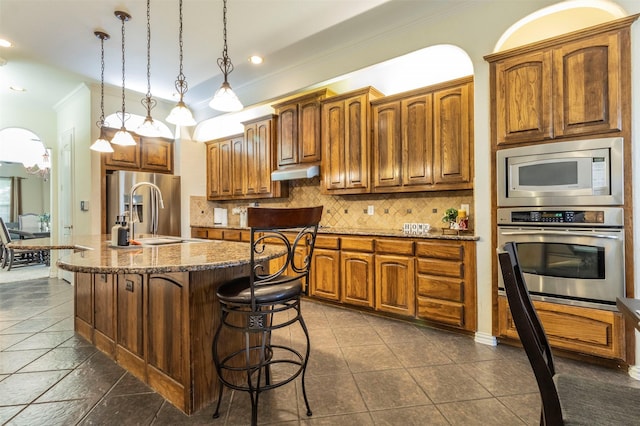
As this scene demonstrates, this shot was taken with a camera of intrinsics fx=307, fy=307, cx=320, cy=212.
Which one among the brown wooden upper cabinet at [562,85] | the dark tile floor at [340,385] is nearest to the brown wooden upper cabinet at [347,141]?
the brown wooden upper cabinet at [562,85]

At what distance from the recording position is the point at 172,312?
5.55 ft

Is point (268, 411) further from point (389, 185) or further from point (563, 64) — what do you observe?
point (563, 64)

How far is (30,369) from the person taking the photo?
7.21 feet

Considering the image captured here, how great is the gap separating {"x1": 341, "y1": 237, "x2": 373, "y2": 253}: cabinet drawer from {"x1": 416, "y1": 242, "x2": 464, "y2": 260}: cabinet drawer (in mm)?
516

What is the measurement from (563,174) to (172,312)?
2817 mm

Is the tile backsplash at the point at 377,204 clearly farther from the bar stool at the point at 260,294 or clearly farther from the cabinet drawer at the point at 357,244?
the bar stool at the point at 260,294

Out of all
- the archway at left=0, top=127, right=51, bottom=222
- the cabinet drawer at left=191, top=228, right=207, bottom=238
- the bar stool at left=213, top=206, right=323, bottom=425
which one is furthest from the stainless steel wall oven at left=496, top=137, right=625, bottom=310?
the archway at left=0, top=127, right=51, bottom=222

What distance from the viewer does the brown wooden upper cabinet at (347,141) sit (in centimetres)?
355

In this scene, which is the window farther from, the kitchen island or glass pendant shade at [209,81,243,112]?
glass pendant shade at [209,81,243,112]

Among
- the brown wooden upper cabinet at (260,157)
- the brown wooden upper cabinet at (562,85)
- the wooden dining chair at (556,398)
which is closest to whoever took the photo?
the wooden dining chair at (556,398)

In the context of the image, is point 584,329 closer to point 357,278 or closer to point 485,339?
point 485,339

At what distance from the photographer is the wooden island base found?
5.37 ft

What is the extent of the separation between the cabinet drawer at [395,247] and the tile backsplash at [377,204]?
0.62 meters

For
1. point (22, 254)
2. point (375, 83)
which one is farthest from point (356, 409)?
point (22, 254)
